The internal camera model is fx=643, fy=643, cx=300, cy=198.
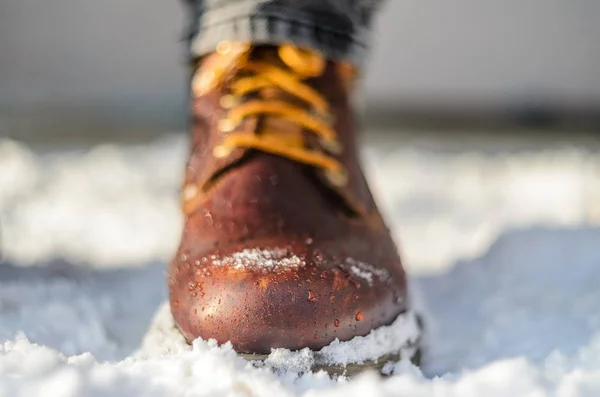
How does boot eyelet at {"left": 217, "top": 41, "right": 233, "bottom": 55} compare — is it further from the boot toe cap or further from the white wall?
the white wall

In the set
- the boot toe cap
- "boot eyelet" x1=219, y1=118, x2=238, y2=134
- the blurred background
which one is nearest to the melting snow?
the boot toe cap

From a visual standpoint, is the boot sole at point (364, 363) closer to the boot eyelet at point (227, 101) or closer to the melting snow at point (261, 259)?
the melting snow at point (261, 259)

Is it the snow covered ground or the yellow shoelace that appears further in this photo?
the yellow shoelace

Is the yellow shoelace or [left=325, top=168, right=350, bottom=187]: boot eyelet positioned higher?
the yellow shoelace

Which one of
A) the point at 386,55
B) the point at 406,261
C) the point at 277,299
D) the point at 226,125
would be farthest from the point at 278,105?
the point at 386,55

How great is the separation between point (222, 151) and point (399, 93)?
4.52 ft

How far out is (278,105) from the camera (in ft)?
1.84

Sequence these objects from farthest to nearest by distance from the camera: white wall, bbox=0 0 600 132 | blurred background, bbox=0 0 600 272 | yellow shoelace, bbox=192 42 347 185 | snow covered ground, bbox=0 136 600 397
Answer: white wall, bbox=0 0 600 132, blurred background, bbox=0 0 600 272, yellow shoelace, bbox=192 42 347 185, snow covered ground, bbox=0 136 600 397

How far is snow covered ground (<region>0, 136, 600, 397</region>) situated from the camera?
0.45 metres

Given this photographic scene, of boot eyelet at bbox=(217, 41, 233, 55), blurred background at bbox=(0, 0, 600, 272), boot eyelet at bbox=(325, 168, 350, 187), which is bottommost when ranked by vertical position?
blurred background at bbox=(0, 0, 600, 272)

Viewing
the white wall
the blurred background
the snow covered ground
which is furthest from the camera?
the white wall

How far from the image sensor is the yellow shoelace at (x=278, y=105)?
0.55 metres

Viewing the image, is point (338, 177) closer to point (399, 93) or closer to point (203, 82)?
point (203, 82)

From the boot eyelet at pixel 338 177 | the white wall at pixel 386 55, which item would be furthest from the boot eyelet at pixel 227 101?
the white wall at pixel 386 55
